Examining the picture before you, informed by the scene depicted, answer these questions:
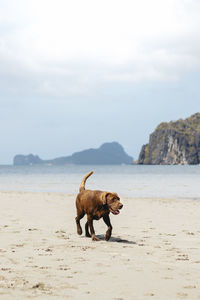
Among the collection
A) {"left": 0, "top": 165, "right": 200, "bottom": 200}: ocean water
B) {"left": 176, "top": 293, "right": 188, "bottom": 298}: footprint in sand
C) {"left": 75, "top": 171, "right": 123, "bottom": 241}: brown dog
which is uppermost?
{"left": 75, "top": 171, "right": 123, "bottom": 241}: brown dog

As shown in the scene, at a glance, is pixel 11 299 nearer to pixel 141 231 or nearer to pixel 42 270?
pixel 42 270

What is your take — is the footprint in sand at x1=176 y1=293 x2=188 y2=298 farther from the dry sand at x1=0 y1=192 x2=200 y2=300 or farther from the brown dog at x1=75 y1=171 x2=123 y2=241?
the brown dog at x1=75 y1=171 x2=123 y2=241

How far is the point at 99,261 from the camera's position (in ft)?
22.5

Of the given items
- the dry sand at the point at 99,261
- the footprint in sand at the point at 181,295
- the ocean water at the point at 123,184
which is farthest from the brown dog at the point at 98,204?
the ocean water at the point at 123,184

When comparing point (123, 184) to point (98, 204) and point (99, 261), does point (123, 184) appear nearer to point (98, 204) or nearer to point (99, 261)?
point (98, 204)

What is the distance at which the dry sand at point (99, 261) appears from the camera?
5.11m

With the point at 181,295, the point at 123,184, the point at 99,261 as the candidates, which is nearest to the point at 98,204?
the point at 99,261

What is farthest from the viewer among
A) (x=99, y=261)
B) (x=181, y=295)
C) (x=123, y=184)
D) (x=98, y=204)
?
(x=123, y=184)

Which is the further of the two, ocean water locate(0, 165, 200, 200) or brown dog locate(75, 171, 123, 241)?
ocean water locate(0, 165, 200, 200)

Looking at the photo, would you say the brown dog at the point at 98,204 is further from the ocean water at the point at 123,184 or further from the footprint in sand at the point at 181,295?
the ocean water at the point at 123,184

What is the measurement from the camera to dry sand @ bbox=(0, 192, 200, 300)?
5113 mm

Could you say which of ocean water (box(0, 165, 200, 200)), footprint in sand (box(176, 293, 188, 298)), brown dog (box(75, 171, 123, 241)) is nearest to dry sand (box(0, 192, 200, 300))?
footprint in sand (box(176, 293, 188, 298))

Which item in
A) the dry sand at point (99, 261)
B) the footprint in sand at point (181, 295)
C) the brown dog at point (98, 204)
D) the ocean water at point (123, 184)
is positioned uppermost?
the brown dog at point (98, 204)

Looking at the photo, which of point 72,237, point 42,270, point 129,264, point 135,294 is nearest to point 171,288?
point 135,294
